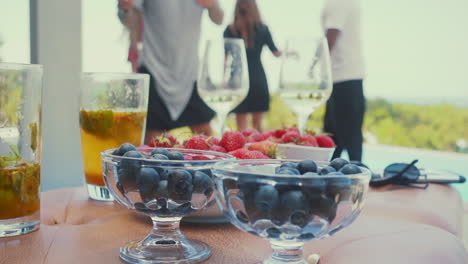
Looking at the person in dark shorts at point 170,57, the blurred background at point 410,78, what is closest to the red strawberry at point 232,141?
the person in dark shorts at point 170,57

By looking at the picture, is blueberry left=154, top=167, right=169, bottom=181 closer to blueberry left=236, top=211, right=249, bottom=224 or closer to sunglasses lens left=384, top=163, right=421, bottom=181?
blueberry left=236, top=211, right=249, bottom=224

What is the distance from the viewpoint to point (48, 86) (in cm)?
248

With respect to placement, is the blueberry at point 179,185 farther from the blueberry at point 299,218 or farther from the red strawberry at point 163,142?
the red strawberry at point 163,142

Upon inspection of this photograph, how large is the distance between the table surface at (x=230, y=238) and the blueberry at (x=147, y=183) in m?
0.08

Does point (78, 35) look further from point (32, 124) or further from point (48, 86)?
point (32, 124)

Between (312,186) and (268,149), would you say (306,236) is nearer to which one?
(312,186)

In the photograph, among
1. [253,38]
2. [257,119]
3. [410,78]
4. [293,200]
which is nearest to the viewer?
[293,200]

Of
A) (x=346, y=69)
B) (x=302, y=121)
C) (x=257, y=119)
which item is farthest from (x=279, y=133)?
(x=257, y=119)

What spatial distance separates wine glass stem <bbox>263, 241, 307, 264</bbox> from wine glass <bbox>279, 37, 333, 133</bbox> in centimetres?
60

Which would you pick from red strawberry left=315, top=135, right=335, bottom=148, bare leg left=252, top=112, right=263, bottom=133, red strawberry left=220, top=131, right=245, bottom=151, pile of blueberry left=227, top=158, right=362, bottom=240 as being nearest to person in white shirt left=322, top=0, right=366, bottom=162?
bare leg left=252, top=112, right=263, bottom=133

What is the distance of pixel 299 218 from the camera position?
1.40 ft

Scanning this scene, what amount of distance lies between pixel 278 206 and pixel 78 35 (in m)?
2.28

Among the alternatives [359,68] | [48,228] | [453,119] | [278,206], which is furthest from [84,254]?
[453,119]

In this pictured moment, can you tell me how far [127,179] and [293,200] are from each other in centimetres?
18
